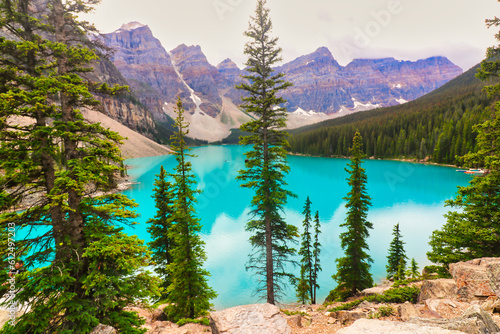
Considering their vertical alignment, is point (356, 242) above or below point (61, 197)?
below

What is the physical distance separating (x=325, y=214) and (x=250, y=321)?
1408 inches

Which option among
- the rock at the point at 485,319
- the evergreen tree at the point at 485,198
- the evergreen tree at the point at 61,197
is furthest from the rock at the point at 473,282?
the evergreen tree at the point at 61,197

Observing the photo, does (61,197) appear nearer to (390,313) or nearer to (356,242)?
(390,313)

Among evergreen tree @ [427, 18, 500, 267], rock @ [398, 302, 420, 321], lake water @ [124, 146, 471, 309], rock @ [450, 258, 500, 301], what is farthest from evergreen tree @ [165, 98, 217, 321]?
evergreen tree @ [427, 18, 500, 267]

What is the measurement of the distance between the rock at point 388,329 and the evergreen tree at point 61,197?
19.0ft

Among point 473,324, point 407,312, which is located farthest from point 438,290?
point 473,324

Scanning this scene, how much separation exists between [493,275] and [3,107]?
14282 mm

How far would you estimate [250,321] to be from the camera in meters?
8.32

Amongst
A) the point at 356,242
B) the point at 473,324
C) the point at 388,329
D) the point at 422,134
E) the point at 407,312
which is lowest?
the point at 356,242

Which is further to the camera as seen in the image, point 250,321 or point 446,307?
point 250,321

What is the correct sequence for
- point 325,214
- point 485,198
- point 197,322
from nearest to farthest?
1. point 197,322
2. point 485,198
3. point 325,214

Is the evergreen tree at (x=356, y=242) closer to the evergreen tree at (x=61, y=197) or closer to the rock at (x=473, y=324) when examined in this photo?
the rock at (x=473, y=324)

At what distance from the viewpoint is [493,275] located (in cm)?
634

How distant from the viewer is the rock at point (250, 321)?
7.95 meters
